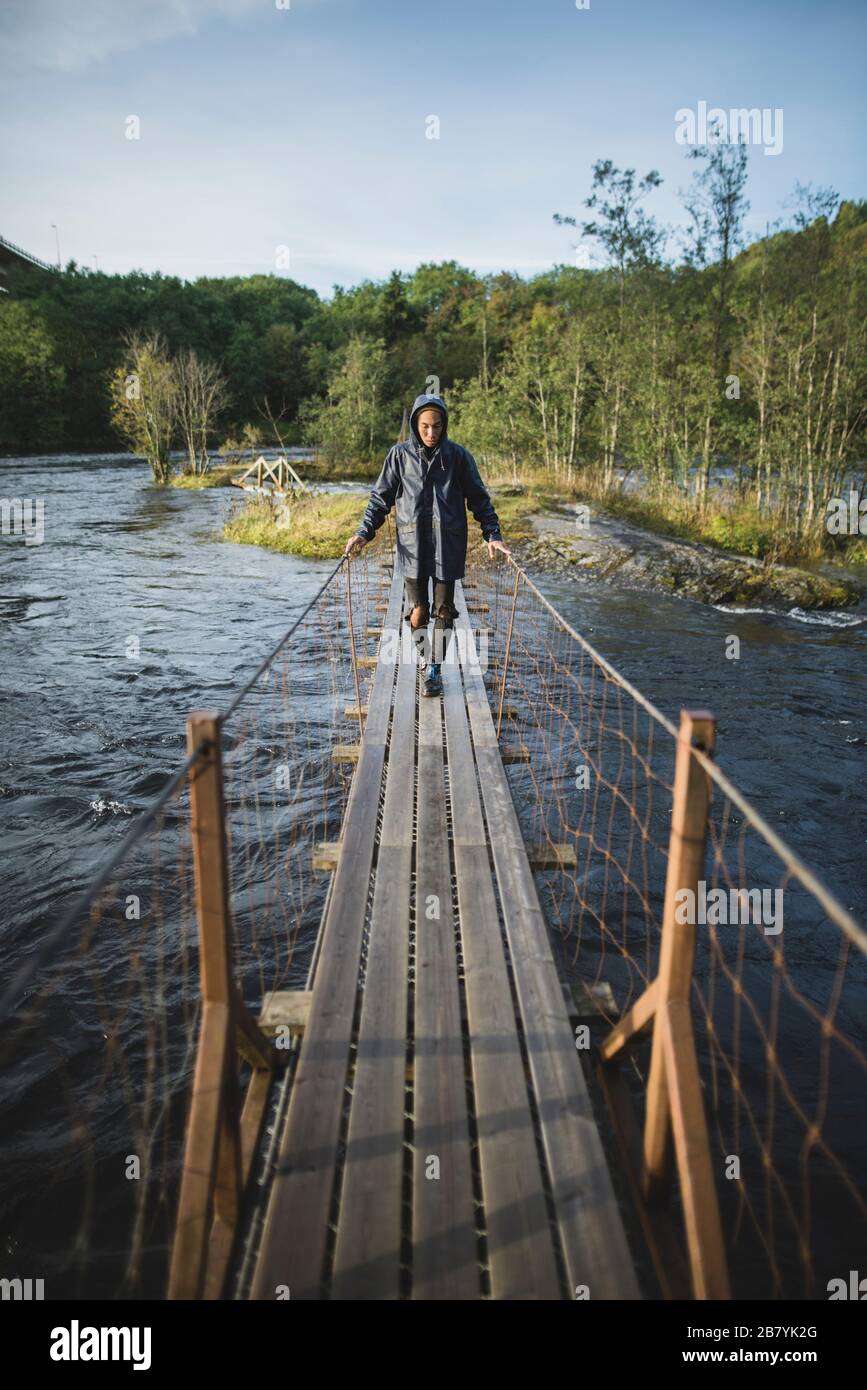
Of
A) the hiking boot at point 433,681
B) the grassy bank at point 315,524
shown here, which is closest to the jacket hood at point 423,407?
the hiking boot at point 433,681

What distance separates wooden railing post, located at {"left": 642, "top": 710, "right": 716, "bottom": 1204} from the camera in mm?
1604

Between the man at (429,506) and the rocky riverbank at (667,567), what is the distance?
23.4 feet

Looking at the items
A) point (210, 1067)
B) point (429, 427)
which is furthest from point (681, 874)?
point (429, 427)

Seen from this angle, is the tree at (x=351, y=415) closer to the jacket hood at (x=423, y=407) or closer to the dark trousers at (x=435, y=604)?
the dark trousers at (x=435, y=604)

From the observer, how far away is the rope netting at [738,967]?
2348mm

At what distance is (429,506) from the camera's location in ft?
14.3

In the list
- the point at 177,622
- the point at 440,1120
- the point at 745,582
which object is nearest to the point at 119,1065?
the point at 440,1120

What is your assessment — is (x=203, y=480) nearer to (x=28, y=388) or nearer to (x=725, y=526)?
(x=725, y=526)

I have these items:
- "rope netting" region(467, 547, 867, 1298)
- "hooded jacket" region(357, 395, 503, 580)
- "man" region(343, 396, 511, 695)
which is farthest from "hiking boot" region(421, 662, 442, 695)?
"rope netting" region(467, 547, 867, 1298)

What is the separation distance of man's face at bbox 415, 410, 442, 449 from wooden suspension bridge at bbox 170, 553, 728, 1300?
8.80 feet

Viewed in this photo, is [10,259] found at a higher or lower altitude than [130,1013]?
higher

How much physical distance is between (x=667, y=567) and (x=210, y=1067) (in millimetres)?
11033

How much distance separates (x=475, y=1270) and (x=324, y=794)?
370cm
